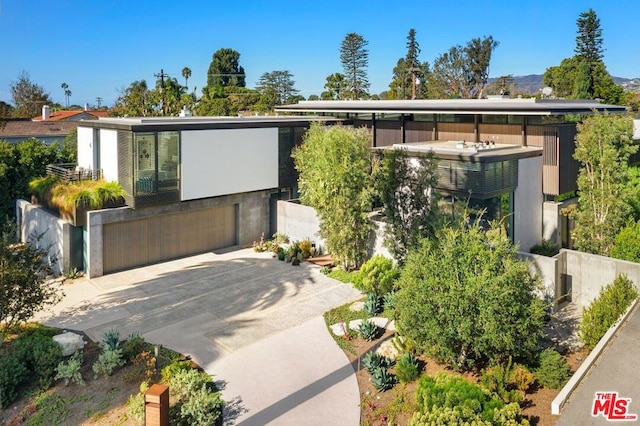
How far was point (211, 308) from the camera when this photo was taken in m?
15.6

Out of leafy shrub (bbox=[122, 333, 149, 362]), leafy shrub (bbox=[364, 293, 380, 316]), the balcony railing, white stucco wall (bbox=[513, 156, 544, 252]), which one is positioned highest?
the balcony railing

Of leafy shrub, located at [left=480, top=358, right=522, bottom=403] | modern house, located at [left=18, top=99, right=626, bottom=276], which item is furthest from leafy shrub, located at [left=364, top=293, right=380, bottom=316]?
leafy shrub, located at [left=480, top=358, right=522, bottom=403]

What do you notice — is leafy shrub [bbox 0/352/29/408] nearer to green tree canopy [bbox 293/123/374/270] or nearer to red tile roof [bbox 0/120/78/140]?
green tree canopy [bbox 293/123/374/270]

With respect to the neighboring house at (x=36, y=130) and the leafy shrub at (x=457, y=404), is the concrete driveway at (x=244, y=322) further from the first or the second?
the neighboring house at (x=36, y=130)

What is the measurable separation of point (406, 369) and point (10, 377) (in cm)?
880

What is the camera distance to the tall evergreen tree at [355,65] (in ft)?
198

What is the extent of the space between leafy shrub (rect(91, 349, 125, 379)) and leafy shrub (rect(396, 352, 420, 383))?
6472 mm

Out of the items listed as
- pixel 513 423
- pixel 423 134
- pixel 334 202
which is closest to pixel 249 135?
pixel 334 202

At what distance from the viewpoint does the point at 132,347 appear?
12.2 metres

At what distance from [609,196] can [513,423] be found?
1097cm

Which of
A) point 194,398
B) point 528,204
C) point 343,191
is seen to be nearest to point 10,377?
point 194,398

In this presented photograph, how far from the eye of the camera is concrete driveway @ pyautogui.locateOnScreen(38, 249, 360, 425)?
10.5 meters

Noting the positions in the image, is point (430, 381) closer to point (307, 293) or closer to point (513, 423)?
point (513, 423)

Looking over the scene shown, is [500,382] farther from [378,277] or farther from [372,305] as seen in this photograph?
[378,277]
